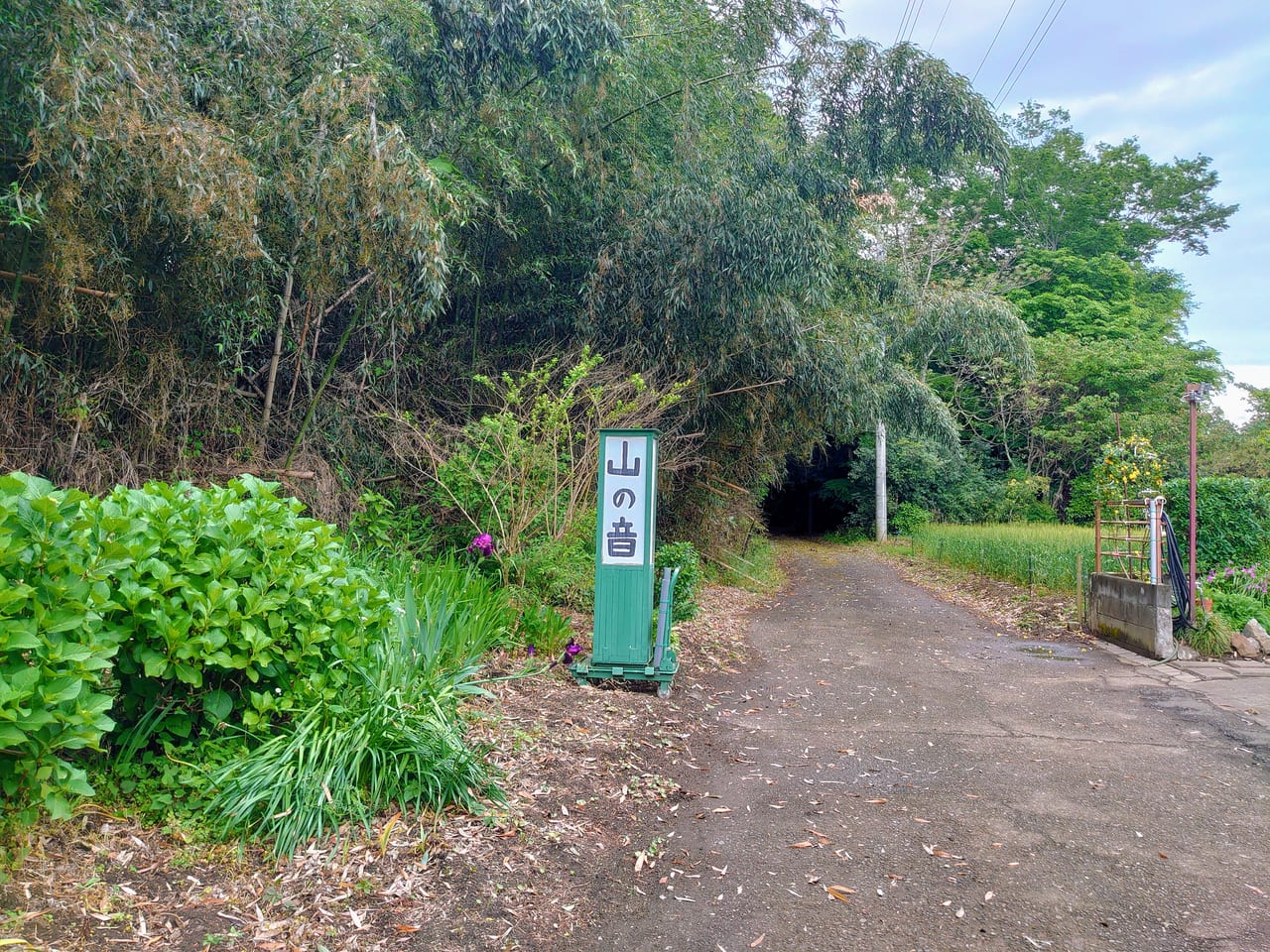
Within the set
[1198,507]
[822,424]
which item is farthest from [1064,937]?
[822,424]

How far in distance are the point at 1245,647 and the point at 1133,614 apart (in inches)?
34.9

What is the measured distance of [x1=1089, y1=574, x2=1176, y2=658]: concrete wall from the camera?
24.4 feet

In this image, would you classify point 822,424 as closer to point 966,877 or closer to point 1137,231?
point 966,877

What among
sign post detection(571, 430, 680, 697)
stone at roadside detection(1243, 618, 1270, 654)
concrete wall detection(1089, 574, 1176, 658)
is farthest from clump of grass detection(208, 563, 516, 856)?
stone at roadside detection(1243, 618, 1270, 654)

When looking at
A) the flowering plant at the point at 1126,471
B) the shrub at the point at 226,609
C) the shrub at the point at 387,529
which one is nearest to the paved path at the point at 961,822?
the shrub at the point at 226,609

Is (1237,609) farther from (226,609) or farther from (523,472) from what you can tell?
(226,609)

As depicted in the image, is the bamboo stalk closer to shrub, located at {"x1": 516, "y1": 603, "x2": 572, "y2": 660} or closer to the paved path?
shrub, located at {"x1": 516, "y1": 603, "x2": 572, "y2": 660}

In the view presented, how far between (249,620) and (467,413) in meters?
5.29

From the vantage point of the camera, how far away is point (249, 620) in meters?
3.04

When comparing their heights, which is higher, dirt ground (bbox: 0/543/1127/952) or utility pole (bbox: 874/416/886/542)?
utility pole (bbox: 874/416/886/542)

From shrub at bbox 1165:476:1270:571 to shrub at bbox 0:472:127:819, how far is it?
32.2 feet

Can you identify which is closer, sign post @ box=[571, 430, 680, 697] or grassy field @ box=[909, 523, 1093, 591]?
sign post @ box=[571, 430, 680, 697]

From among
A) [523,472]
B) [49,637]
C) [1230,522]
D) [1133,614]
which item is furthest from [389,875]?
[1230,522]

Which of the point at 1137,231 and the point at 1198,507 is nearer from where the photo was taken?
the point at 1198,507
